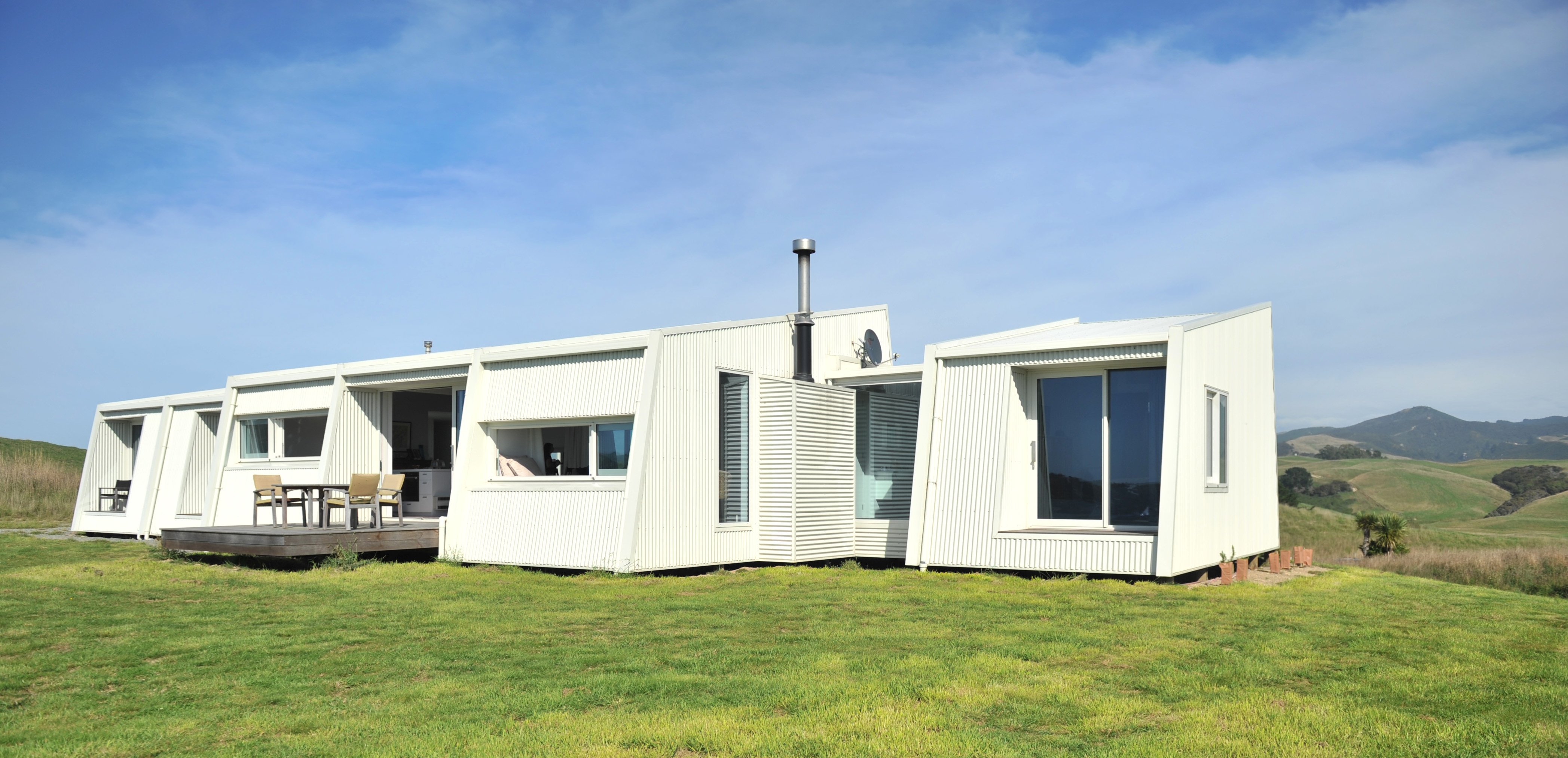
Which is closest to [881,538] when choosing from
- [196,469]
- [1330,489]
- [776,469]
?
[776,469]

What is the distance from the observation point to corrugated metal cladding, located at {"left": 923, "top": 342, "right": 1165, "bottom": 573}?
12.7 meters

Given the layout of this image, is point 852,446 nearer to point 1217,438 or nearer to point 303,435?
point 1217,438

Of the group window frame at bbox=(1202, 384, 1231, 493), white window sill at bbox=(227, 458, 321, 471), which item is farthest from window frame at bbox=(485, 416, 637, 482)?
window frame at bbox=(1202, 384, 1231, 493)

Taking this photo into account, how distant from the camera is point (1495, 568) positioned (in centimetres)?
2173

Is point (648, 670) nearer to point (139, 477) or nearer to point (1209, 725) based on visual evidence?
point (1209, 725)

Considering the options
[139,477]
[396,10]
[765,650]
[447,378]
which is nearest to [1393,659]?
[765,650]

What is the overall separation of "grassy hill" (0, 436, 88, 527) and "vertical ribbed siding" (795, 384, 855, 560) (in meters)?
21.9

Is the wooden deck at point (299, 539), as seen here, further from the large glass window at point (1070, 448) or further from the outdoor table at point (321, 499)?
the large glass window at point (1070, 448)

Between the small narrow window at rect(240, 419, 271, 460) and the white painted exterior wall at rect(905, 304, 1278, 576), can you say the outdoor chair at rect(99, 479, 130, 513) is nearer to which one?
the small narrow window at rect(240, 419, 271, 460)

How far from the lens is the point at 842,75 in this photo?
60.5 feet

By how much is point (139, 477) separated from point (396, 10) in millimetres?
13437

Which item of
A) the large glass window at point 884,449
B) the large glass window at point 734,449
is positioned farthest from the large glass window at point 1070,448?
the large glass window at point 734,449

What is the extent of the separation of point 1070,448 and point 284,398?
44.3ft

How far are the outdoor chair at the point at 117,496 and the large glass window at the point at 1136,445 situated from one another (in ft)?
70.8
